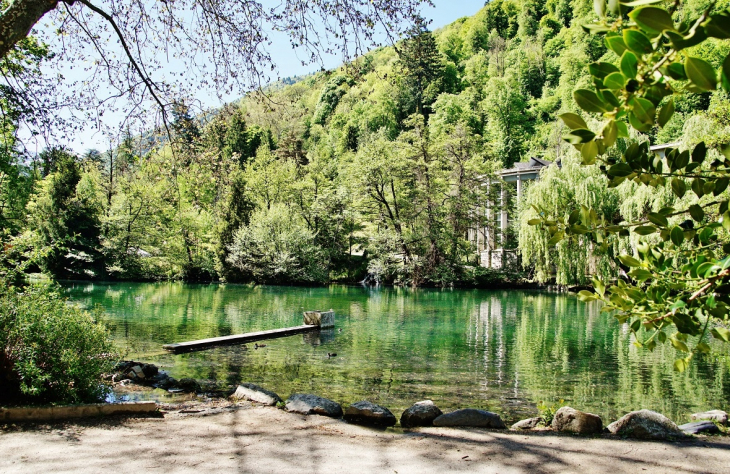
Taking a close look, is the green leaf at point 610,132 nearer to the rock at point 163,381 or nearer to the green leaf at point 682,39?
the green leaf at point 682,39

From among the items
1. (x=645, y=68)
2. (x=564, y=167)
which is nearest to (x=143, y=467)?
(x=645, y=68)

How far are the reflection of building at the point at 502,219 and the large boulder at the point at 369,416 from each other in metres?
31.5

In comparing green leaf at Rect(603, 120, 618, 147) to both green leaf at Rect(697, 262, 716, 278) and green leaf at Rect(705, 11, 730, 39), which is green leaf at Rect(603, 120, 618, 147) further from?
green leaf at Rect(697, 262, 716, 278)

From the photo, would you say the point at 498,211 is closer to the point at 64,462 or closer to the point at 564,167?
the point at 564,167

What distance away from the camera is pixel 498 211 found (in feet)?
127

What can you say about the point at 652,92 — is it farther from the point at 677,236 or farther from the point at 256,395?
the point at 256,395

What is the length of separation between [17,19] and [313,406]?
18.2ft

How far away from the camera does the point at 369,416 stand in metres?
6.48

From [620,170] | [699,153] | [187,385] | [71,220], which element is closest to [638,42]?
[620,170]

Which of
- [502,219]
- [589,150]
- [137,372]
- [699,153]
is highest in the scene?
[502,219]

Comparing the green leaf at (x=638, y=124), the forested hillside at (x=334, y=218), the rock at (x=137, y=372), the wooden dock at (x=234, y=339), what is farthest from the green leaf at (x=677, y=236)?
the forested hillside at (x=334, y=218)

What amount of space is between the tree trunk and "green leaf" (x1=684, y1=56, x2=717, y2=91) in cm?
587

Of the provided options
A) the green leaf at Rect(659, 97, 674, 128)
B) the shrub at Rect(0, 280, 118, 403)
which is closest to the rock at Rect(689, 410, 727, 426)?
the green leaf at Rect(659, 97, 674, 128)

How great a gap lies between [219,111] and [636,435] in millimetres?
7292
